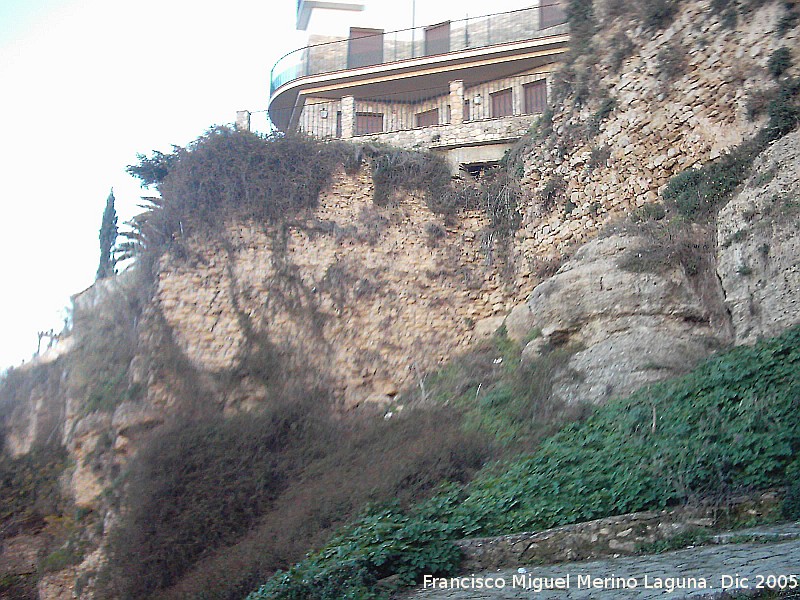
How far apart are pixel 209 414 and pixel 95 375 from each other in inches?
131

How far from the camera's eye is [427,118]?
22.7 meters

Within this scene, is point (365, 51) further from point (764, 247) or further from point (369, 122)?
point (764, 247)

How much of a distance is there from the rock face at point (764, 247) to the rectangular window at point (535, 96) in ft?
29.9

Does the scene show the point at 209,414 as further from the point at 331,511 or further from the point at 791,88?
the point at 791,88

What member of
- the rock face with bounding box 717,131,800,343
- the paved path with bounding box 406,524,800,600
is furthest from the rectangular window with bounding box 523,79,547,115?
the paved path with bounding box 406,524,800,600

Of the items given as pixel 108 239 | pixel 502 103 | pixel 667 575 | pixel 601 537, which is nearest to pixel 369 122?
pixel 502 103

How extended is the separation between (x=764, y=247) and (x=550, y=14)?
12.7m

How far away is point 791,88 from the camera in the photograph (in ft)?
41.7

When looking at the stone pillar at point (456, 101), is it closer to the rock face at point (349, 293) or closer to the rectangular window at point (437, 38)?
the rectangular window at point (437, 38)

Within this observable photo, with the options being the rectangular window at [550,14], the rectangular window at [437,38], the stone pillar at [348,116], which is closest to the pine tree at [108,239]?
the stone pillar at [348,116]

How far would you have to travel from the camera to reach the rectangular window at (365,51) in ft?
75.9

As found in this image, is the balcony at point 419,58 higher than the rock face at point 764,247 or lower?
higher

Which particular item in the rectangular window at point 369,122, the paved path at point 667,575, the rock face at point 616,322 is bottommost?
the paved path at point 667,575

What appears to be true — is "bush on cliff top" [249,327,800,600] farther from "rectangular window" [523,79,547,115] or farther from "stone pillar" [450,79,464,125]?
"stone pillar" [450,79,464,125]
